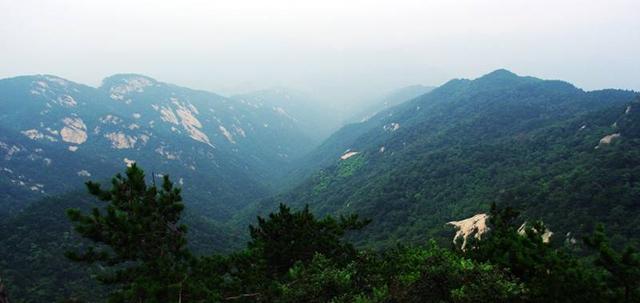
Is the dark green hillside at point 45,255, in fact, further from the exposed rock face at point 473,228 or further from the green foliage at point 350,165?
the green foliage at point 350,165

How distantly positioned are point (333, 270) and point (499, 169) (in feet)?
288

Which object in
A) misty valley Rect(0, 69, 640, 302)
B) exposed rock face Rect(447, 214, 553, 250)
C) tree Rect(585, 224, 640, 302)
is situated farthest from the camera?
exposed rock face Rect(447, 214, 553, 250)

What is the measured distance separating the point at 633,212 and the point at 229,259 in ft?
161

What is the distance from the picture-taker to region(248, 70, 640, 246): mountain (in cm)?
5891

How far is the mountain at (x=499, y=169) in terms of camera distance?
5891 cm

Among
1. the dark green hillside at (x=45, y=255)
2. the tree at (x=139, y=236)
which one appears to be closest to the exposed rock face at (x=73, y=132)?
the dark green hillside at (x=45, y=255)

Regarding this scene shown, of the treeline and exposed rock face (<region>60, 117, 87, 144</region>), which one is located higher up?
exposed rock face (<region>60, 117, 87, 144</region>)

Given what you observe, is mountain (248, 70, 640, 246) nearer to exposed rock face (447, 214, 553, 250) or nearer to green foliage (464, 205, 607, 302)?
exposed rock face (447, 214, 553, 250)

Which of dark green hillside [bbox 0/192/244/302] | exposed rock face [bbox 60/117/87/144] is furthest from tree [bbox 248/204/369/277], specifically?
exposed rock face [bbox 60/117/87/144]

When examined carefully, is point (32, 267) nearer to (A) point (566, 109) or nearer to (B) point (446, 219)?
(B) point (446, 219)

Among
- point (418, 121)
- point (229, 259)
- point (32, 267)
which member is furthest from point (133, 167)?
point (418, 121)

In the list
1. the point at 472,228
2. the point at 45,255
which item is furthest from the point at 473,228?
the point at 45,255

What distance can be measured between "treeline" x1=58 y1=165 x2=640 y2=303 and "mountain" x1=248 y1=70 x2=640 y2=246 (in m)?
35.7

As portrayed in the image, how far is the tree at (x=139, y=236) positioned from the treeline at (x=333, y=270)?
0.15 ft
